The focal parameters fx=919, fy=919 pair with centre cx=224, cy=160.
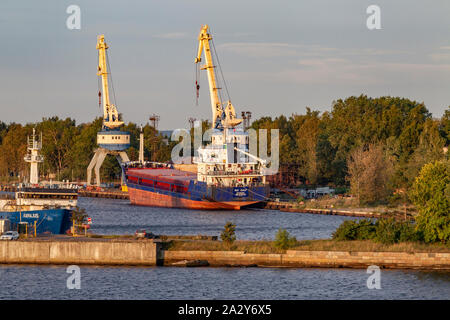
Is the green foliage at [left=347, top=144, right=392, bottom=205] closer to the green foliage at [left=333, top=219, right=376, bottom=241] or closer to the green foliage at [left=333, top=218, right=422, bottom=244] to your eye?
the green foliage at [left=333, top=218, right=422, bottom=244]

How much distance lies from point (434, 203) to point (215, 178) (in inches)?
2003

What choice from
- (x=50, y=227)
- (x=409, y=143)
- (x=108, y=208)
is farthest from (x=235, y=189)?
(x=50, y=227)

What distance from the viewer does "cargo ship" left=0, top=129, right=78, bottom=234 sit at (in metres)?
62.9

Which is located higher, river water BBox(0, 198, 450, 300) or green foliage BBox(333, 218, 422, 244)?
green foliage BBox(333, 218, 422, 244)

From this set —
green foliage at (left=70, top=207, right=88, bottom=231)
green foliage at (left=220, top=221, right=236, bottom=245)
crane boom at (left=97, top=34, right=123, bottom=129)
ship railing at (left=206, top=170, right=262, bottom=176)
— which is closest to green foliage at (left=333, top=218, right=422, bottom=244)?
green foliage at (left=220, top=221, right=236, bottom=245)

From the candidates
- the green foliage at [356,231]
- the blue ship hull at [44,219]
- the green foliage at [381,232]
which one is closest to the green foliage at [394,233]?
the green foliage at [381,232]

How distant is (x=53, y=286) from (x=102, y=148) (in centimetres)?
9765

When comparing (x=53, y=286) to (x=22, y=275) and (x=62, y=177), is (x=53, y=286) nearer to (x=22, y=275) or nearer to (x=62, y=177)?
(x=22, y=275)

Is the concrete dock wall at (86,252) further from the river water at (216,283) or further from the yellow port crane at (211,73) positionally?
the yellow port crane at (211,73)

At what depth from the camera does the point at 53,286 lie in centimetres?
4991

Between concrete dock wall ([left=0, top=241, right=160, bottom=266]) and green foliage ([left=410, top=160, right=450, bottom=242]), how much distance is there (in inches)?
645

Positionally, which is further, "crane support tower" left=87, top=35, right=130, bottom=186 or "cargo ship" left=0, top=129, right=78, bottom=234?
"crane support tower" left=87, top=35, right=130, bottom=186

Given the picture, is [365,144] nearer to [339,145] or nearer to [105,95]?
[339,145]

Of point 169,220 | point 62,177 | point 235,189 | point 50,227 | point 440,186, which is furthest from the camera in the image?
point 62,177
